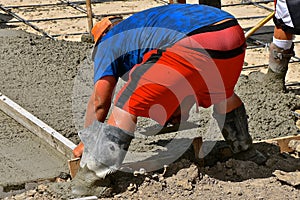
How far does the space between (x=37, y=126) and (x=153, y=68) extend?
58.0 inches

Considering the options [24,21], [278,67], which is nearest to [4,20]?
[24,21]

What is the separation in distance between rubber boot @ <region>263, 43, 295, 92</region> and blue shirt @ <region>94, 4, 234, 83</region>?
2012 mm

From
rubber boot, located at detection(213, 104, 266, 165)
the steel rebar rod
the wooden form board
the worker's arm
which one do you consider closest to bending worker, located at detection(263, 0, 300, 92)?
rubber boot, located at detection(213, 104, 266, 165)

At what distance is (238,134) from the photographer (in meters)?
3.87

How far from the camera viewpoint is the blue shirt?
344cm

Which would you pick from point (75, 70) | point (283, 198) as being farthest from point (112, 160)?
point (75, 70)

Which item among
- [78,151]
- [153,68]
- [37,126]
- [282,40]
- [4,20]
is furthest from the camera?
[4,20]

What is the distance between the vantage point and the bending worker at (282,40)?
5.17m

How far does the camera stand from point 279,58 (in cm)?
546

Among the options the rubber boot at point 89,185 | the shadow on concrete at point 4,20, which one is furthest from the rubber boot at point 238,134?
the shadow on concrete at point 4,20

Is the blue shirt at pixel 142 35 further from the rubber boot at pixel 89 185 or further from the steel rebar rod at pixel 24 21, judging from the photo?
the steel rebar rod at pixel 24 21

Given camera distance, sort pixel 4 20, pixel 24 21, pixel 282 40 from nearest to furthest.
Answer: pixel 282 40 < pixel 24 21 < pixel 4 20

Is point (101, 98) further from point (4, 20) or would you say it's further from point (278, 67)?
point (4, 20)

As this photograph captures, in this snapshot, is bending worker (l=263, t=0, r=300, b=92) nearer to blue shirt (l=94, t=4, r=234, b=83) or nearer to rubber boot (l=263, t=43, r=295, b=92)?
rubber boot (l=263, t=43, r=295, b=92)
